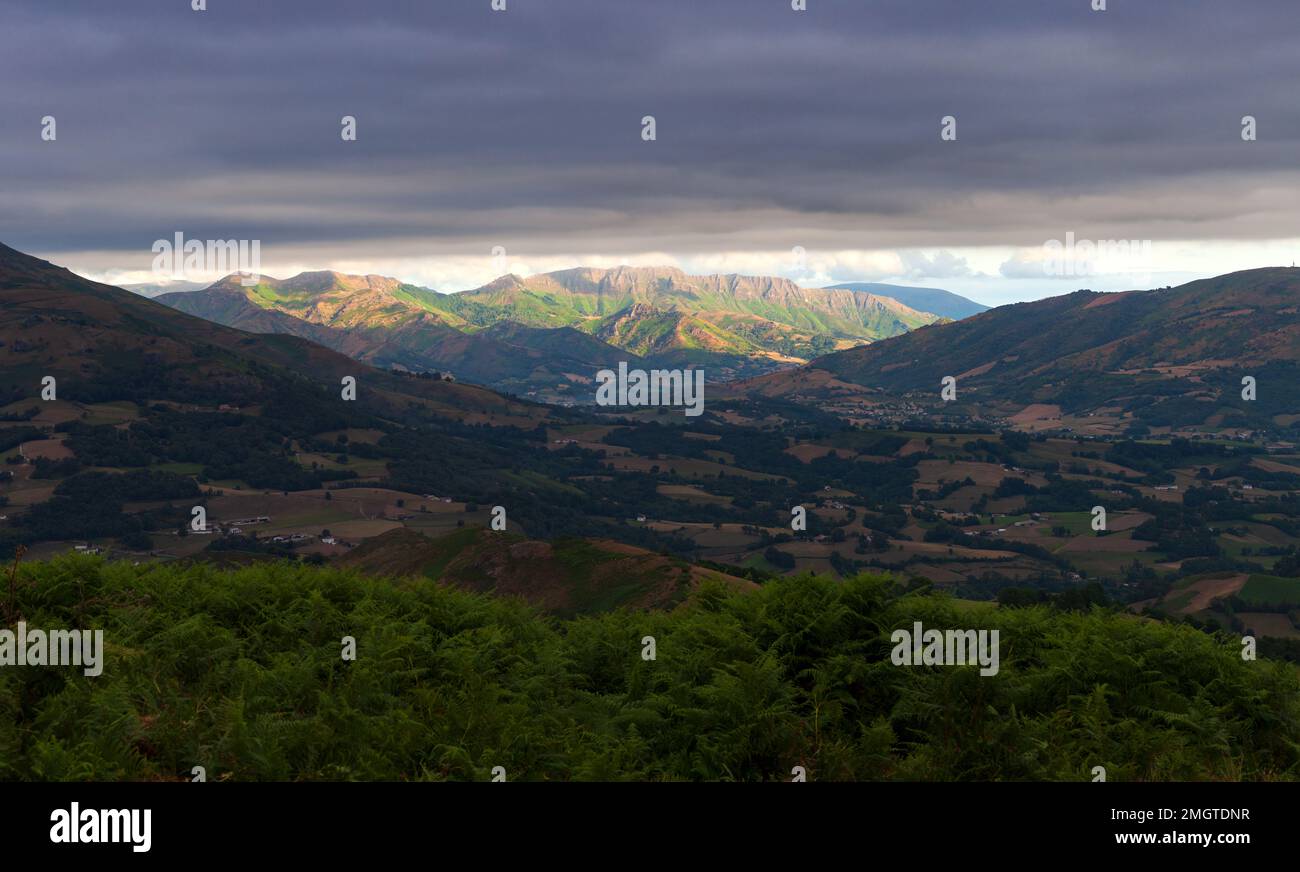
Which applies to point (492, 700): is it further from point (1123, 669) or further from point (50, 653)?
point (1123, 669)
